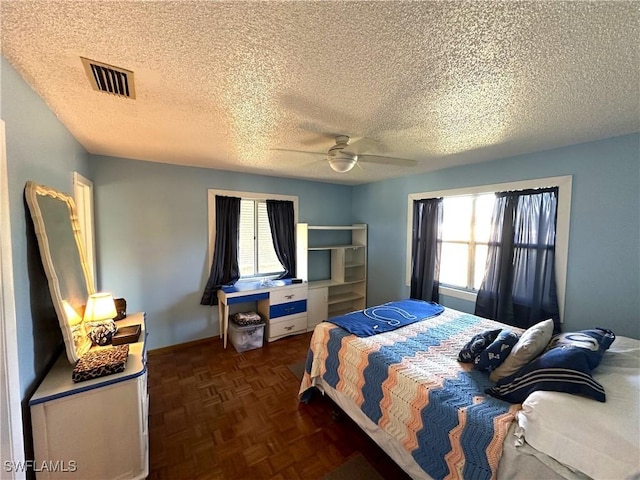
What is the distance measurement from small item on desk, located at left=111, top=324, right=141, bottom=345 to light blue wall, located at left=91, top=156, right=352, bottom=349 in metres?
1.22

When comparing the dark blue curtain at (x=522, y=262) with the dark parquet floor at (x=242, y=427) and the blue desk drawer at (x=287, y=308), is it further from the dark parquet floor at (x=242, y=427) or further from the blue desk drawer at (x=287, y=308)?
the blue desk drawer at (x=287, y=308)

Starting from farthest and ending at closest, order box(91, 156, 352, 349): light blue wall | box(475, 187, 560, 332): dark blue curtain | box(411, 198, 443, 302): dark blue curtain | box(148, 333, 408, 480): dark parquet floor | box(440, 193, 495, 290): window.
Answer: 1. box(411, 198, 443, 302): dark blue curtain
2. box(440, 193, 495, 290): window
3. box(91, 156, 352, 349): light blue wall
4. box(475, 187, 560, 332): dark blue curtain
5. box(148, 333, 408, 480): dark parquet floor

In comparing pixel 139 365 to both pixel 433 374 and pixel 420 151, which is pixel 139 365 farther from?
pixel 420 151

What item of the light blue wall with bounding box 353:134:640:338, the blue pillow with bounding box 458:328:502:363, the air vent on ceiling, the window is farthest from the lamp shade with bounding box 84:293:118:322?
the light blue wall with bounding box 353:134:640:338

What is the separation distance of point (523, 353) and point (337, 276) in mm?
3010

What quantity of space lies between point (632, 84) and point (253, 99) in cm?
201

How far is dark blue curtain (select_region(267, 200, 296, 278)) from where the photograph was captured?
384 centimetres

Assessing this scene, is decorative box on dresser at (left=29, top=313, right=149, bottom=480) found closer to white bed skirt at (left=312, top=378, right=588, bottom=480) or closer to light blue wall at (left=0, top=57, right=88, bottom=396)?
light blue wall at (left=0, top=57, right=88, bottom=396)

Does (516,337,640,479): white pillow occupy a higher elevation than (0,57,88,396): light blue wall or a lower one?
lower

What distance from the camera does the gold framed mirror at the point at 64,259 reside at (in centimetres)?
136

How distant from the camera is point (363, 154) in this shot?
234cm
